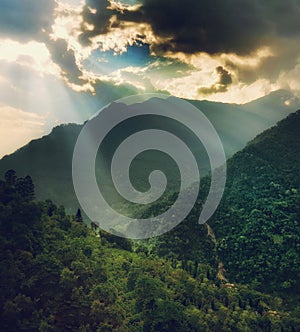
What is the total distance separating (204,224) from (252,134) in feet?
367

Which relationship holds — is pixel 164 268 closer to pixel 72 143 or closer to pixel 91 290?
pixel 91 290

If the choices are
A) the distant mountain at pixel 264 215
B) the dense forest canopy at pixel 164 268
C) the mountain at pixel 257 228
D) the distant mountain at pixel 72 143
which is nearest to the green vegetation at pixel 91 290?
the dense forest canopy at pixel 164 268

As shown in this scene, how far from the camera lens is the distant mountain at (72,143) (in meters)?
103

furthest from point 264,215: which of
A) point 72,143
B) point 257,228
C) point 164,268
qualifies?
point 72,143

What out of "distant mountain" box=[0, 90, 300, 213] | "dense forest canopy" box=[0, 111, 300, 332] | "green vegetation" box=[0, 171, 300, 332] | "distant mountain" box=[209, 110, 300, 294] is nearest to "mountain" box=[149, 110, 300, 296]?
"distant mountain" box=[209, 110, 300, 294]

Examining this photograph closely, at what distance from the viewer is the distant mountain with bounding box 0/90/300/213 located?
10312 centimetres

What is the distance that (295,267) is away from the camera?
1626 inches

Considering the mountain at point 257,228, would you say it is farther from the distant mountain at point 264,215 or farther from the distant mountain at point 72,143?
the distant mountain at point 72,143

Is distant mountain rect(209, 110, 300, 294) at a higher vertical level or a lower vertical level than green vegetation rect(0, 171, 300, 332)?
higher

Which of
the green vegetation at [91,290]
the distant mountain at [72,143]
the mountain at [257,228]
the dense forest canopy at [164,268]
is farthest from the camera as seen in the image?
the distant mountain at [72,143]

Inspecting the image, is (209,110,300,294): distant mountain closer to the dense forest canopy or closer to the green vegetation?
the dense forest canopy

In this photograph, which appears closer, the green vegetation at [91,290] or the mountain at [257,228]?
the green vegetation at [91,290]

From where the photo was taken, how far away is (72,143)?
12369cm

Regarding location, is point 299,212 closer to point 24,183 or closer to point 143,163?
point 24,183
